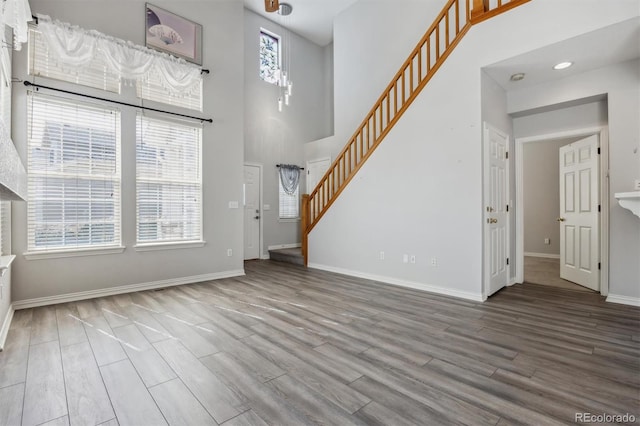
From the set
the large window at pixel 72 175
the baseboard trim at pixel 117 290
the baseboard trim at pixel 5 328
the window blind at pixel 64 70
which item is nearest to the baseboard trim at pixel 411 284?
the baseboard trim at pixel 117 290

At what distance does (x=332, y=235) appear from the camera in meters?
5.55

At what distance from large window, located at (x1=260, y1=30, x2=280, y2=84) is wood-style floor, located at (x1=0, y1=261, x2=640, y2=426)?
19.1ft

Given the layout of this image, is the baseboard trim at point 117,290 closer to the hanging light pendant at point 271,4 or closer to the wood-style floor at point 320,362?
the wood-style floor at point 320,362

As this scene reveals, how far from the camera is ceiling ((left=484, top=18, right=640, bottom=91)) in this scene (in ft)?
9.77

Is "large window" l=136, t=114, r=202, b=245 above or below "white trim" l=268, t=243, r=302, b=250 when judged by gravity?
above

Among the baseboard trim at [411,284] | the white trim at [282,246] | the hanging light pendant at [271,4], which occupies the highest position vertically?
the hanging light pendant at [271,4]

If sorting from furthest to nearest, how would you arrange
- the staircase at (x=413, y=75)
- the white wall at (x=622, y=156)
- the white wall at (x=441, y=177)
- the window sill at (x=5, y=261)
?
the staircase at (x=413, y=75) → the white wall at (x=622, y=156) → the white wall at (x=441, y=177) → the window sill at (x=5, y=261)

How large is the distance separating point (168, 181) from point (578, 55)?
5.53 meters

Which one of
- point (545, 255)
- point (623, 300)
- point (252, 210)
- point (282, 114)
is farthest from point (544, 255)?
point (282, 114)

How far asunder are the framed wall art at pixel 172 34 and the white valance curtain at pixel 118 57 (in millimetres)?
180

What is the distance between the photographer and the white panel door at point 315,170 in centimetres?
748

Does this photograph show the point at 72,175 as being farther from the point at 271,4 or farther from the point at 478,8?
the point at 478,8

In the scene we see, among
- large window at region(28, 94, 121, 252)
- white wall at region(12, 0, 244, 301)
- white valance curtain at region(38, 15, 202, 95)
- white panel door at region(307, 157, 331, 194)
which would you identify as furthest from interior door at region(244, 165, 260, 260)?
large window at region(28, 94, 121, 252)

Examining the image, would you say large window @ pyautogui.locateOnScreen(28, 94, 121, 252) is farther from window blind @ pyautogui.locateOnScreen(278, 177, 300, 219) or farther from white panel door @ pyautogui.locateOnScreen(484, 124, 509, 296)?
white panel door @ pyautogui.locateOnScreen(484, 124, 509, 296)
